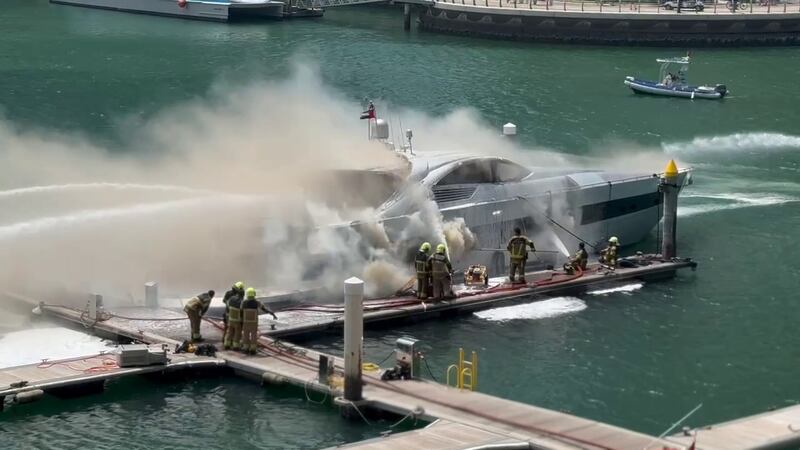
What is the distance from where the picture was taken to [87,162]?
55438mm

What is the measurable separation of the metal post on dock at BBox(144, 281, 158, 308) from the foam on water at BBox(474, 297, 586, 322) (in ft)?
27.4

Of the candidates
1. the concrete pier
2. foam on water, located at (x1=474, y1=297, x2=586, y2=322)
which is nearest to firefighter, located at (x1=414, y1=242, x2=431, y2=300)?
foam on water, located at (x1=474, y1=297, x2=586, y2=322)

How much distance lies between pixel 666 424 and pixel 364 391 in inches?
255

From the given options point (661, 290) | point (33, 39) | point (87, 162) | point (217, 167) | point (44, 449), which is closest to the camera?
point (44, 449)

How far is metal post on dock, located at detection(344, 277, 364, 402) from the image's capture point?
3023cm

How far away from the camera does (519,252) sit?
4184cm

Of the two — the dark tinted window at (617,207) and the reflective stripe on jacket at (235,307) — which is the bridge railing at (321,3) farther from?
the reflective stripe on jacket at (235,307)

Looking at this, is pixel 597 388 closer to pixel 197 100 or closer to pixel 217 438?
pixel 217 438

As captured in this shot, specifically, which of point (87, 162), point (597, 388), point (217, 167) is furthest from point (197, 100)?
point (597, 388)

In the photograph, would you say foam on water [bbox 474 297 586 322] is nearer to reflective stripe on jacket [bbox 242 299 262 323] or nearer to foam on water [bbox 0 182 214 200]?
reflective stripe on jacket [bbox 242 299 262 323]

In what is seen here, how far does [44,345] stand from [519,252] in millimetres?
13181

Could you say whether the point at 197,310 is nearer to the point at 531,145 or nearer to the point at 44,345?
the point at 44,345

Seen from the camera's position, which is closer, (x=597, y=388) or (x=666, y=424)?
(x=666, y=424)

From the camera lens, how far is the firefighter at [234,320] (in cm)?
3459
